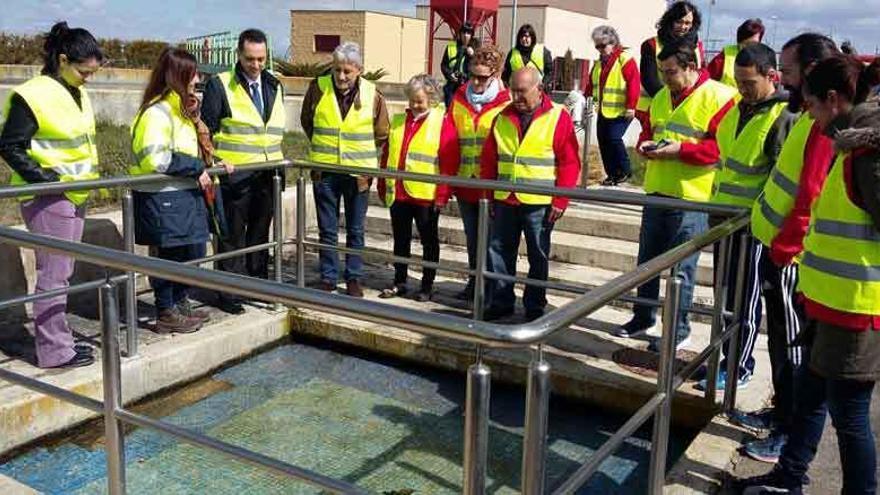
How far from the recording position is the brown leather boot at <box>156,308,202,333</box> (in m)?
4.94

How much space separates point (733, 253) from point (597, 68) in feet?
14.3

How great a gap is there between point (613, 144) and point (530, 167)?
3254mm

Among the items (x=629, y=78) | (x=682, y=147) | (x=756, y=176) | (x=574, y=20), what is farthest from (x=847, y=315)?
(x=574, y=20)

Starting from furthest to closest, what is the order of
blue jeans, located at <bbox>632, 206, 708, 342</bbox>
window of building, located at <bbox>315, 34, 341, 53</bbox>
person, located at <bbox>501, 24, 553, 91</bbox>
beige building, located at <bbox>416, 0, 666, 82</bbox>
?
beige building, located at <bbox>416, 0, 666, 82</bbox> < window of building, located at <bbox>315, 34, 341, 53</bbox> < person, located at <bbox>501, 24, 553, 91</bbox> < blue jeans, located at <bbox>632, 206, 708, 342</bbox>

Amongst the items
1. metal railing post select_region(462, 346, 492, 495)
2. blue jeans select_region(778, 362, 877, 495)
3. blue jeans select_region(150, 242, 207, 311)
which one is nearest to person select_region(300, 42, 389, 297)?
blue jeans select_region(150, 242, 207, 311)

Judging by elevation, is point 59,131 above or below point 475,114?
below

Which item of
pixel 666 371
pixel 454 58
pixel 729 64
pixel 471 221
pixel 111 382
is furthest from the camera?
pixel 454 58

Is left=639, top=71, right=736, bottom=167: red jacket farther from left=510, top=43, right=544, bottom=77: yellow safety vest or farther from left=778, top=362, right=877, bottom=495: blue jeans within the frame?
left=510, top=43, right=544, bottom=77: yellow safety vest

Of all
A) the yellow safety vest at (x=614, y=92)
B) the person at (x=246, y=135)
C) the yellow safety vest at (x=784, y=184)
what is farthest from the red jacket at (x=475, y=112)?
the yellow safety vest at (x=614, y=92)

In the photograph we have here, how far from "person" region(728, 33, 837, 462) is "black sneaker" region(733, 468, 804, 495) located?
0.78ft

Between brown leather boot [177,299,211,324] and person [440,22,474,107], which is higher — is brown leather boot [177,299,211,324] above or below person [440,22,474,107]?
below

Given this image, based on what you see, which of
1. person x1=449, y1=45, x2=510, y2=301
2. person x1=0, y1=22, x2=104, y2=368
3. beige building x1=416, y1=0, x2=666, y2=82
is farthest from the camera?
beige building x1=416, y1=0, x2=666, y2=82

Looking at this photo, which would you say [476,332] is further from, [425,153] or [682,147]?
[425,153]

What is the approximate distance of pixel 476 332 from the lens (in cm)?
176
